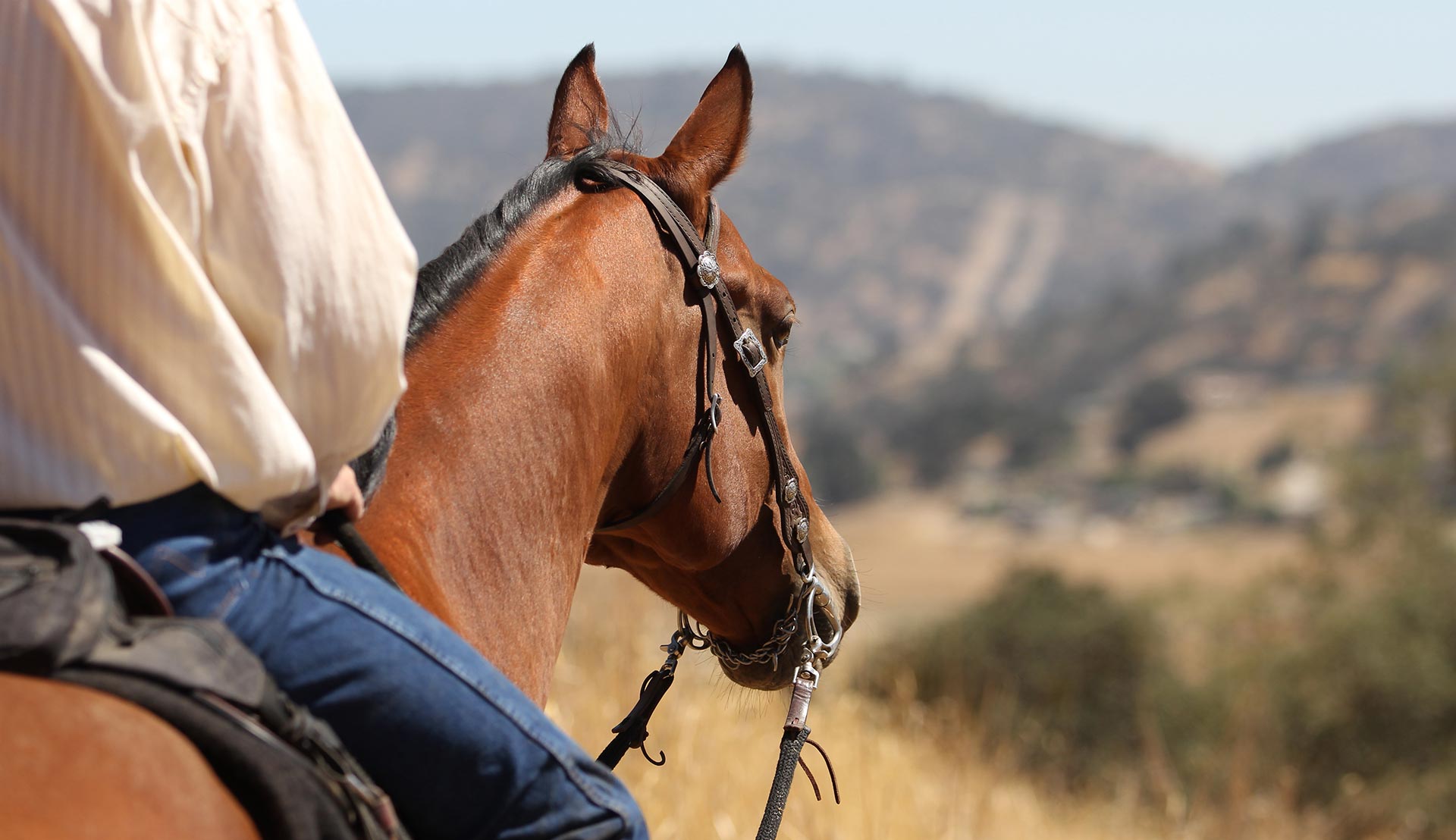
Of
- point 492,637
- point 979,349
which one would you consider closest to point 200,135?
point 492,637

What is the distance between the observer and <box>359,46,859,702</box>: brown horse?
2.47 m

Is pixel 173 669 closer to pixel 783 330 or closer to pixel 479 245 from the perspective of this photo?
pixel 479 245

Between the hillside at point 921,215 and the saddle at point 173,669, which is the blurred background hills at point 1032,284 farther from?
the saddle at point 173,669

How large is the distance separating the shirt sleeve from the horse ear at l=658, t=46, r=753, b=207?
3.65 feet

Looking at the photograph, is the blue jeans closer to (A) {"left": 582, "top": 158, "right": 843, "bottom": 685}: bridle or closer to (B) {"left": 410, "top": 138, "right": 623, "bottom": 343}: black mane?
(B) {"left": 410, "top": 138, "right": 623, "bottom": 343}: black mane

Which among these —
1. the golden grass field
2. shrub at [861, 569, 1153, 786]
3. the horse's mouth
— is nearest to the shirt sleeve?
the horse's mouth

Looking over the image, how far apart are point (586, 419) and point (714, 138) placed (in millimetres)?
729

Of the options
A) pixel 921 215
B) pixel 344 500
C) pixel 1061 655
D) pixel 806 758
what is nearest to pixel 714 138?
pixel 344 500

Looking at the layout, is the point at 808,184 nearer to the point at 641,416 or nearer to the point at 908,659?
the point at 908,659

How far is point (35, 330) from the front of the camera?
65.6 inches

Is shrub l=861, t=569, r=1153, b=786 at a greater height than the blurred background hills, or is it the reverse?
shrub l=861, t=569, r=1153, b=786

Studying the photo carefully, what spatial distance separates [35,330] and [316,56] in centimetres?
51

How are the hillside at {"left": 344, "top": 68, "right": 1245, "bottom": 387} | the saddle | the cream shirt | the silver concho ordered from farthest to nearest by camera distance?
the hillside at {"left": 344, "top": 68, "right": 1245, "bottom": 387}, the silver concho, the cream shirt, the saddle

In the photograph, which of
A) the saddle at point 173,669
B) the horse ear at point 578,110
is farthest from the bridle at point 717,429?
the saddle at point 173,669
